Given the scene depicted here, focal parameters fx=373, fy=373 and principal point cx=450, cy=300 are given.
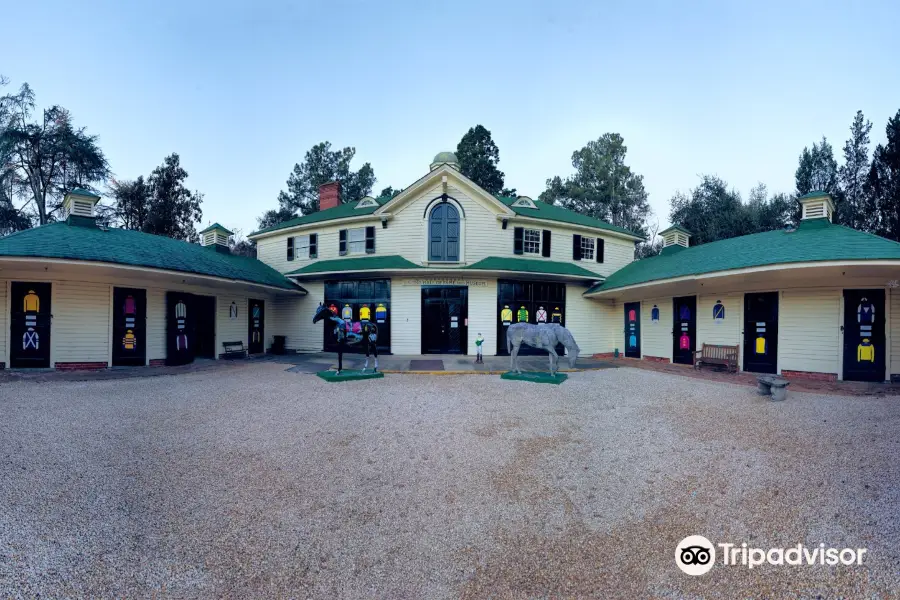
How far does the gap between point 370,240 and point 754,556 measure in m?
18.3

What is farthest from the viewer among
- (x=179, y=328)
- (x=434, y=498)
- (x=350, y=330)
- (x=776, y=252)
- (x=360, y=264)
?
(x=360, y=264)

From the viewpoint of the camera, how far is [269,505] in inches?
163

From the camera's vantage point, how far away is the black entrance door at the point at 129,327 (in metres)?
13.5

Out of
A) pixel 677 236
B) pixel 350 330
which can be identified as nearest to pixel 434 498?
pixel 350 330

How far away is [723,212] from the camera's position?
31.0m

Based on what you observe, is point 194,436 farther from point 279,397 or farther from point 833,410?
point 833,410

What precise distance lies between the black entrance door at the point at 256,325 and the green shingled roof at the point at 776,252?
17435 millimetres

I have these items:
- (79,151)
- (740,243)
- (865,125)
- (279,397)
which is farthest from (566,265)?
(79,151)

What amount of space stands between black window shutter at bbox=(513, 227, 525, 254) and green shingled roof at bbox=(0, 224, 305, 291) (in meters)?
11.7

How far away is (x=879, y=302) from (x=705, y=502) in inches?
491

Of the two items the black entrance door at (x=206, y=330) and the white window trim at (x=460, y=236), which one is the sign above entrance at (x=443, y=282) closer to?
the white window trim at (x=460, y=236)

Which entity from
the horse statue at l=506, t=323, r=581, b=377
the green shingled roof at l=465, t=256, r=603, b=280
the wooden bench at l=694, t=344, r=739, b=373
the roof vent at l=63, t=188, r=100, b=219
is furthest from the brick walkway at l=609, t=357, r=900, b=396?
the roof vent at l=63, t=188, r=100, b=219

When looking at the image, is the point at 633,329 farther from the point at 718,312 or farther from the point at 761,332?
the point at 761,332

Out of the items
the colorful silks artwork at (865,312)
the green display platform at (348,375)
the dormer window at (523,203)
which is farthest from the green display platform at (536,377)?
the dormer window at (523,203)
